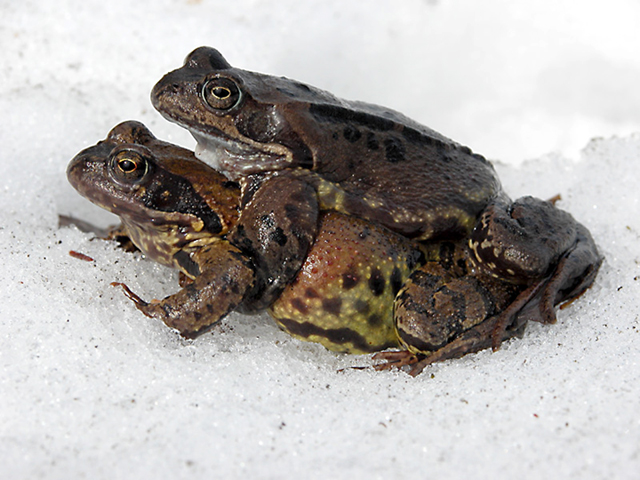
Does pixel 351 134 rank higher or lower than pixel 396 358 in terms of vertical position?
higher

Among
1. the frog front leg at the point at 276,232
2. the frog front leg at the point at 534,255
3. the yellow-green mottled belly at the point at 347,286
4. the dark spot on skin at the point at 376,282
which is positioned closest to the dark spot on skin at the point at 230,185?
the frog front leg at the point at 276,232

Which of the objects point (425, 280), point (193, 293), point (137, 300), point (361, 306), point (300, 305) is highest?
point (425, 280)

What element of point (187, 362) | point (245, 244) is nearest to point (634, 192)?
point (245, 244)

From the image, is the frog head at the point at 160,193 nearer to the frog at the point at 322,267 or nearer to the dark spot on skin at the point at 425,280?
the frog at the point at 322,267

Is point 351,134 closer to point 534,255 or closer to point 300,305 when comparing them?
point 300,305

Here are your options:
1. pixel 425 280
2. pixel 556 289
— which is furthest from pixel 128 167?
pixel 556 289

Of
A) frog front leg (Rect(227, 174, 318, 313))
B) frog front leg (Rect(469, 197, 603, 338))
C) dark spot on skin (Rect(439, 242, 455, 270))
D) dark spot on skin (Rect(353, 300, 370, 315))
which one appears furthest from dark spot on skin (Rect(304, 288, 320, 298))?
frog front leg (Rect(469, 197, 603, 338))

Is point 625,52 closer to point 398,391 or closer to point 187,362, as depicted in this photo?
point 398,391
